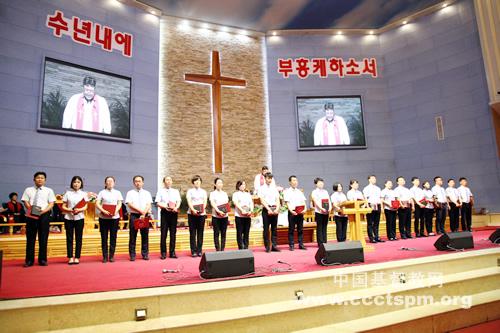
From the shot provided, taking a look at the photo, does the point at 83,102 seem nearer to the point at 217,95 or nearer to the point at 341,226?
the point at 217,95

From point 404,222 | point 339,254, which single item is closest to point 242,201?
point 339,254

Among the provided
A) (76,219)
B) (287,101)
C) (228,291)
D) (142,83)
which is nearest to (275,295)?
(228,291)

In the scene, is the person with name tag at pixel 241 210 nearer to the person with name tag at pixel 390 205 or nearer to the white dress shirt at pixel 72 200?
the white dress shirt at pixel 72 200

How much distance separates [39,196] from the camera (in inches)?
183

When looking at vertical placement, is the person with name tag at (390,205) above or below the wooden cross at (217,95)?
below

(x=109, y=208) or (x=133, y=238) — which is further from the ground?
(x=109, y=208)

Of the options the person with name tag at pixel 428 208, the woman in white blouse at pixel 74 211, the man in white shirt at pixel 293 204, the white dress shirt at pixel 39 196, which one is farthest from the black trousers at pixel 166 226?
the person with name tag at pixel 428 208

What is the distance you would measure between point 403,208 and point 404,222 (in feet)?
1.13

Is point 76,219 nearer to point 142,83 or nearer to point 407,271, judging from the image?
point 407,271

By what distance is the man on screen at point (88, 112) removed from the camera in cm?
850

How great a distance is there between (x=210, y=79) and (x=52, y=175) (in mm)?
4741

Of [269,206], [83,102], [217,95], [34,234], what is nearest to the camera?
[34,234]

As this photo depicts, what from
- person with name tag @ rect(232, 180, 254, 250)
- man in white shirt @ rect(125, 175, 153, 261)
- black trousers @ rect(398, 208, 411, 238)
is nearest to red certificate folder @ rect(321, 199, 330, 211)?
person with name tag @ rect(232, 180, 254, 250)

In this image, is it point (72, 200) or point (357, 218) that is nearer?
point (72, 200)
